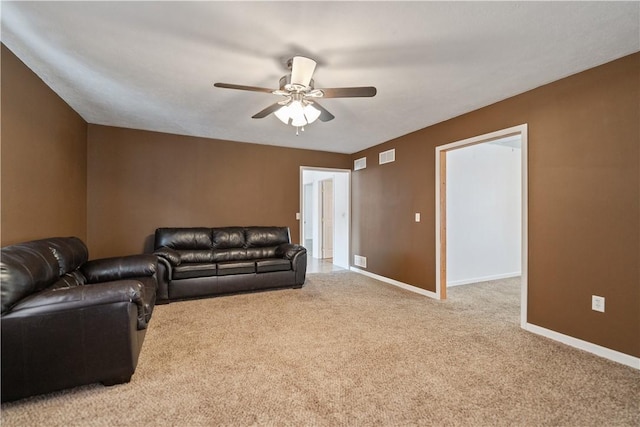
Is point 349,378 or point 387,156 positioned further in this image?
point 387,156

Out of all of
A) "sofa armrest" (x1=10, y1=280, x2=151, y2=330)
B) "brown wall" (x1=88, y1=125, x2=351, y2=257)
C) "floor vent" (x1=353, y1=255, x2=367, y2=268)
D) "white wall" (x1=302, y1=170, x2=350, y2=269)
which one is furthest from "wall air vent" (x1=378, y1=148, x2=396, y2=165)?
"sofa armrest" (x1=10, y1=280, x2=151, y2=330)

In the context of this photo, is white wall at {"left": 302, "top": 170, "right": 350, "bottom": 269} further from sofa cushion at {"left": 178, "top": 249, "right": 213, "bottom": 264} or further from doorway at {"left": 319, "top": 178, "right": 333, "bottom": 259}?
sofa cushion at {"left": 178, "top": 249, "right": 213, "bottom": 264}

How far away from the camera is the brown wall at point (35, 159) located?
2.33m

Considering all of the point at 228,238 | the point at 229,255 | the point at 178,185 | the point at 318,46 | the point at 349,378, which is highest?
the point at 318,46

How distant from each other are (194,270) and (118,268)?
93cm

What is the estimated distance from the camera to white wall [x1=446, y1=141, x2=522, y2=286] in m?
4.84

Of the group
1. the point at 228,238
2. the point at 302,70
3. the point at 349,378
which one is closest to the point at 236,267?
the point at 228,238

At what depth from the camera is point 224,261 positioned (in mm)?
4277

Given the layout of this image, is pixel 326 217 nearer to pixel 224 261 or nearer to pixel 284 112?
pixel 224 261

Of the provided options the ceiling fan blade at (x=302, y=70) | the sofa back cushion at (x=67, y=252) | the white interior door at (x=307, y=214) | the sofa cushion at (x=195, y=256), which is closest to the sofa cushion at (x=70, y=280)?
the sofa back cushion at (x=67, y=252)

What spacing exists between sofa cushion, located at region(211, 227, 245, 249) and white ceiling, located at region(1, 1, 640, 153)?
2.06 metres

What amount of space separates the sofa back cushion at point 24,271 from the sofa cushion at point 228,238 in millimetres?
2393

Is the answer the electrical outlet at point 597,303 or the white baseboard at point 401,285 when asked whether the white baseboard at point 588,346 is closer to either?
the electrical outlet at point 597,303

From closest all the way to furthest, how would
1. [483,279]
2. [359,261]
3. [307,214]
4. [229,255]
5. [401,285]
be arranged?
[229,255] < [401,285] < [483,279] < [359,261] < [307,214]
